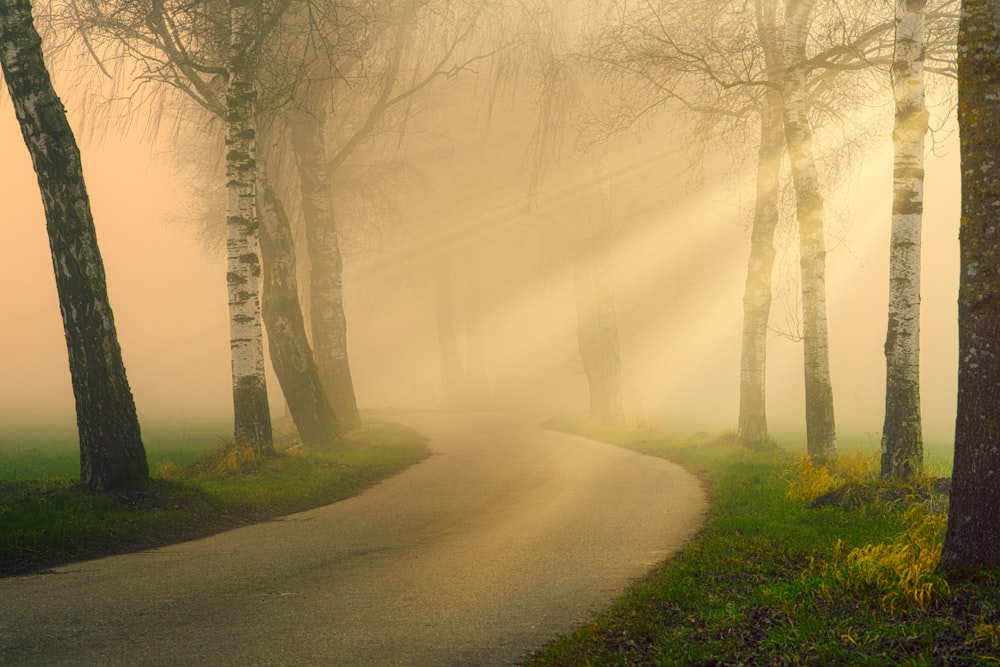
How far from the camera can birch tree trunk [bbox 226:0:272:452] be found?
52.2 feet

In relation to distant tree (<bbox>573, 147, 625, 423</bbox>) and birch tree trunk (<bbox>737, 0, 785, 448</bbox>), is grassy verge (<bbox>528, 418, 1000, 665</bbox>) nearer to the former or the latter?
birch tree trunk (<bbox>737, 0, 785, 448</bbox>)

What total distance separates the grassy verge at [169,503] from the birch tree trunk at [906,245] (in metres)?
8.99

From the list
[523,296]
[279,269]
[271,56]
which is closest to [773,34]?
[271,56]

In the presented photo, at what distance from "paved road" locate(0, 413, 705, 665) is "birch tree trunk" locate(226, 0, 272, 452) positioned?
10.7 ft

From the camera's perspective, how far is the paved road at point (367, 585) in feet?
20.6

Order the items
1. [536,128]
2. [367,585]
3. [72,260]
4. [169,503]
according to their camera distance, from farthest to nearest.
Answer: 1. [536,128]
2. [72,260]
3. [169,503]
4. [367,585]

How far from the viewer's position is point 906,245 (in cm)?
1295

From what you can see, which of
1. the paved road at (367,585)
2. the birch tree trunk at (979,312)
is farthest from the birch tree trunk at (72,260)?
the birch tree trunk at (979,312)

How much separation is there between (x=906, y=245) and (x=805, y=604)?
8.29 metres

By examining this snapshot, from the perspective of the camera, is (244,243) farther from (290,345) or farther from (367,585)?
(367,585)

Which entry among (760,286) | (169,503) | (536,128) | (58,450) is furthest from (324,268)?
(169,503)

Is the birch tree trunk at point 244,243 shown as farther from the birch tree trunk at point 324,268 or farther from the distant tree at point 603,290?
the distant tree at point 603,290

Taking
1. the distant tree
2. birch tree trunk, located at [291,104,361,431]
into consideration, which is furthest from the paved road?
the distant tree

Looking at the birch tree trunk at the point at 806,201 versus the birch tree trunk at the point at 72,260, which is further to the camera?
the birch tree trunk at the point at 806,201
